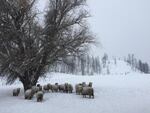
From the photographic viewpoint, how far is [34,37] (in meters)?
30.5

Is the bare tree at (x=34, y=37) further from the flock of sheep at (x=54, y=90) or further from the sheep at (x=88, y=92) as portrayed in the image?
the sheep at (x=88, y=92)

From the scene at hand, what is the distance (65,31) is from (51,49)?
2.66m

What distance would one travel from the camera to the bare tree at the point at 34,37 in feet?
96.7

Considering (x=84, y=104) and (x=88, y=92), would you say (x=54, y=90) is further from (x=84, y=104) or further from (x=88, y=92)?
(x=84, y=104)

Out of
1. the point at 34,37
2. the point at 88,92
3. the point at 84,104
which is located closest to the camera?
the point at 84,104

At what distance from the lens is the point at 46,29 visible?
3155cm

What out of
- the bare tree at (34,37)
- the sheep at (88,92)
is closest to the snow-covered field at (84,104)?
the sheep at (88,92)

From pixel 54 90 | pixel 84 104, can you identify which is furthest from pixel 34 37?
pixel 84 104

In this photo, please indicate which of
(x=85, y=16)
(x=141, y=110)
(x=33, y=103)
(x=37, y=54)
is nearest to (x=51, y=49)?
(x=37, y=54)

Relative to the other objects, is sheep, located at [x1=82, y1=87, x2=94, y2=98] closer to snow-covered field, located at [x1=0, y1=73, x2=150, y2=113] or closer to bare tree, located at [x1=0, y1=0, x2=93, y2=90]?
snow-covered field, located at [x1=0, y1=73, x2=150, y2=113]

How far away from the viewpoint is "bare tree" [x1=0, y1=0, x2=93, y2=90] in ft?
96.7

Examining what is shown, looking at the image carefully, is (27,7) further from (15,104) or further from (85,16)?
(15,104)

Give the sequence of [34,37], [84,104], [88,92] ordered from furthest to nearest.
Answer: [34,37] < [88,92] < [84,104]

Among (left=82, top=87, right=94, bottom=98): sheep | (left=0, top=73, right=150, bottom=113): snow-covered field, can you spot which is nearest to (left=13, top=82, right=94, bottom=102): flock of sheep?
(left=82, top=87, right=94, bottom=98): sheep
